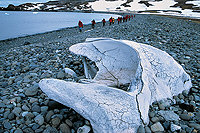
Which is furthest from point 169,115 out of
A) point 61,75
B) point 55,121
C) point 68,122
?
point 61,75

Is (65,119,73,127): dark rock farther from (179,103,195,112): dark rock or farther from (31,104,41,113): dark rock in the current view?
(179,103,195,112): dark rock

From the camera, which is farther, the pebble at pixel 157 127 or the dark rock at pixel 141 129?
the pebble at pixel 157 127

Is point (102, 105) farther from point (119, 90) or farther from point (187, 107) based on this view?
point (187, 107)

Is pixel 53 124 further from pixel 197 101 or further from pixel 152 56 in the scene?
pixel 197 101

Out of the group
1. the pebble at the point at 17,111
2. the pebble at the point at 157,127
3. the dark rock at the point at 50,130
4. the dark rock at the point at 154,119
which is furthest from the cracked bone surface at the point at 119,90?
the pebble at the point at 17,111

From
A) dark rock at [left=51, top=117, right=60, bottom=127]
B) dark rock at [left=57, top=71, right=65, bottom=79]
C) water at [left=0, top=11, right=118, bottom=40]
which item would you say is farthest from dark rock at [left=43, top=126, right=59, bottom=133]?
water at [left=0, top=11, right=118, bottom=40]

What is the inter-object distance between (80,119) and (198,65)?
4.04 m

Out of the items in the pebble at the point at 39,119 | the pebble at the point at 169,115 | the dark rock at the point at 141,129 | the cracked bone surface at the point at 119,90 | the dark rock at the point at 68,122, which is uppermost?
the cracked bone surface at the point at 119,90

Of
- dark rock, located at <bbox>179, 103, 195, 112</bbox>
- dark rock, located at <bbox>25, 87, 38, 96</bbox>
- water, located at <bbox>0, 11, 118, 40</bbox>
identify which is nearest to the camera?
dark rock, located at <bbox>179, 103, 195, 112</bbox>

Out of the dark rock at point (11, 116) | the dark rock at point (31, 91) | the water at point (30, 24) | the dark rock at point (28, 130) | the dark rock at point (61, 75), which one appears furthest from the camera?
the water at point (30, 24)

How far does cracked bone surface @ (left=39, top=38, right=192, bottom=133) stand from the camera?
161cm

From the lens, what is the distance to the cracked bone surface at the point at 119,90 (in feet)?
5.27

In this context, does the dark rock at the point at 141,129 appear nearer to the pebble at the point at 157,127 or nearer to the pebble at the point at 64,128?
the pebble at the point at 157,127

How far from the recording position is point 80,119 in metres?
2.07
